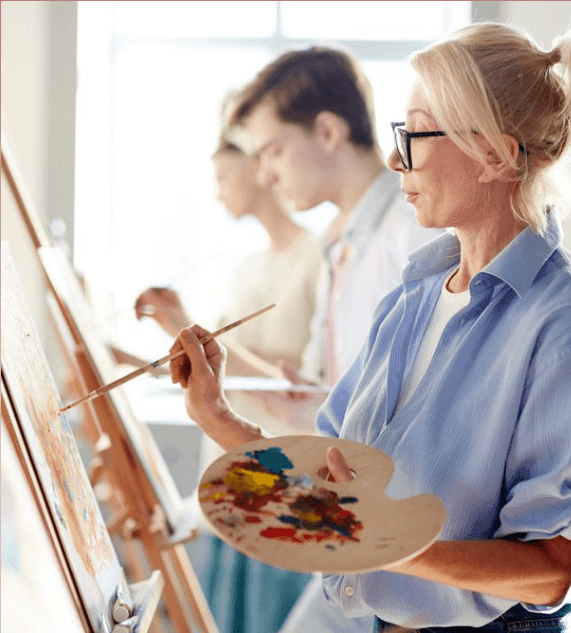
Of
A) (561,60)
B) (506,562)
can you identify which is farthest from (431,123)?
(506,562)

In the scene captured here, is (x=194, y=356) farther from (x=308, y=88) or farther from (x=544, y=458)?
(x=308, y=88)

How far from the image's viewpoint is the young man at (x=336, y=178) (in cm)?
258

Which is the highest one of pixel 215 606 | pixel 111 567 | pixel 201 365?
pixel 201 365

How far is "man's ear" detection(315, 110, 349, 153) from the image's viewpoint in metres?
2.84

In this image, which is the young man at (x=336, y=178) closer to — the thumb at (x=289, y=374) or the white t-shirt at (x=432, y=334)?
the thumb at (x=289, y=374)

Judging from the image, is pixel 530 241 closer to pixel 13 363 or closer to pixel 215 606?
pixel 13 363

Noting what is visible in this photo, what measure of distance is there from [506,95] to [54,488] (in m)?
0.77

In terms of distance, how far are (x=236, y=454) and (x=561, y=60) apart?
670 mm

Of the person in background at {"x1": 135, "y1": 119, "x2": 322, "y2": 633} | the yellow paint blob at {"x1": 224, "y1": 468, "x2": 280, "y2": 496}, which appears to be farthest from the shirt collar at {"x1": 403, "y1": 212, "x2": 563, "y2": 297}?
the person in background at {"x1": 135, "y1": 119, "x2": 322, "y2": 633}

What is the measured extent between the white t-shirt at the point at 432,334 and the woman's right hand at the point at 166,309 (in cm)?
137

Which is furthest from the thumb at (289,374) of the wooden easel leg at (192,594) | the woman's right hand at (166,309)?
the wooden easel leg at (192,594)

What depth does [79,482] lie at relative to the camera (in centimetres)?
131

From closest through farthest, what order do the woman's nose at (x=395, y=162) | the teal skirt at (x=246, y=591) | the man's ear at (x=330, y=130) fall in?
the woman's nose at (x=395, y=162) → the man's ear at (x=330, y=130) → the teal skirt at (x=246, y=591)

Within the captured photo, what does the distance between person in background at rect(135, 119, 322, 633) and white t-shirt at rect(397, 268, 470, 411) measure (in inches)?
91.3
